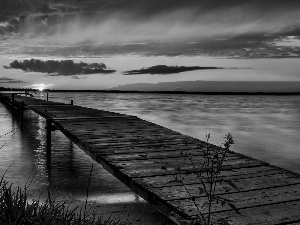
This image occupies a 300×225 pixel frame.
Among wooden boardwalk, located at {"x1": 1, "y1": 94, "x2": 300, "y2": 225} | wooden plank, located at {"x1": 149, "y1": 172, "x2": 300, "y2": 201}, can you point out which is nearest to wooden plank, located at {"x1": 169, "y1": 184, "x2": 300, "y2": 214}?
wooden boardwalk, located at {"x1": 1, "y1": 94, "x2": 300, "y2": 225}

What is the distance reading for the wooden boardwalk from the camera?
347 centimetres

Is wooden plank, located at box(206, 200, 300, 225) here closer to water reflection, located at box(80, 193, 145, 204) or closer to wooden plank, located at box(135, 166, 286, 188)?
wooden plank, located at box(135, 166, 286, 188)

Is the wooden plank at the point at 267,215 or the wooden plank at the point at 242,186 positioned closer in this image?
the wooden plank at the point at 267,215

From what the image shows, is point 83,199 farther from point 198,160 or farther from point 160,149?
point 198,160

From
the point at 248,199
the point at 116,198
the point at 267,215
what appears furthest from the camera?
the point at 116,198

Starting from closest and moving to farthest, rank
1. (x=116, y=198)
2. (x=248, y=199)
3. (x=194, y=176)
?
(x=248, y=199) → (x=194, y=176) → (x=116, y=198)

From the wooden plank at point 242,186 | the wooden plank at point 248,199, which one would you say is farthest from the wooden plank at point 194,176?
the wooden plank at point 248,199

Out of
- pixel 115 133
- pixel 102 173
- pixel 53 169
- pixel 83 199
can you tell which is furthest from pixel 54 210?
pixel 53 169

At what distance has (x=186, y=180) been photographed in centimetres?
456

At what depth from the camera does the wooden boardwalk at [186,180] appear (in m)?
3.47

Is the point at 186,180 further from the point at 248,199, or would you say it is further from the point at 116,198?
the point at 116,198

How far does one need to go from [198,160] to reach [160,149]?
1.21 m

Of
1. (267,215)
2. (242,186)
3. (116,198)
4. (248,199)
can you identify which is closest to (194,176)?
(242,186)

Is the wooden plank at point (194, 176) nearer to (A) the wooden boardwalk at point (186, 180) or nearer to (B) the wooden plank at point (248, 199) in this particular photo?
(A) the wooden boardwalk at point (186, 180)
